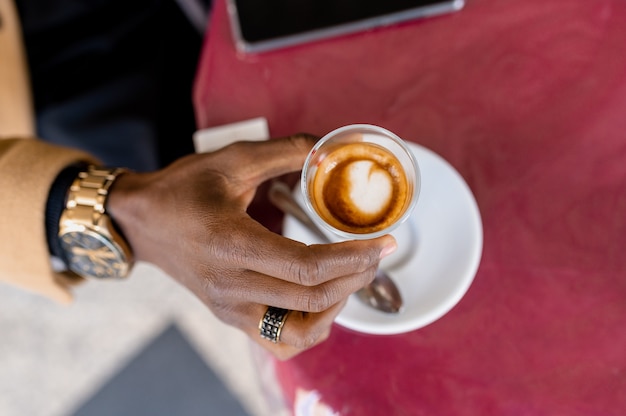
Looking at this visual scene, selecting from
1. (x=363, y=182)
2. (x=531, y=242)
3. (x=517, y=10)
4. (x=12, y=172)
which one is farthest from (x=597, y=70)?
(x=12, y=172)

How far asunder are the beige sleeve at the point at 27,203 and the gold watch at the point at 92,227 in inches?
1.2

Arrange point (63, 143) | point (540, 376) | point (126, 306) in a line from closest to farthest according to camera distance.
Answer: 1. point (540, 376)
2. point (63, 143)
3. point (126, 306)

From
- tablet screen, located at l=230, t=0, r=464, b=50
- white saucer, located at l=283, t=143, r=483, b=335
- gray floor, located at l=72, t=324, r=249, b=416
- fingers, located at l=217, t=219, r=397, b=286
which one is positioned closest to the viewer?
fingers, located at l=217, t=219, r=397, b=286

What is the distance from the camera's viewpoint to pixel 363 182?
0.69m

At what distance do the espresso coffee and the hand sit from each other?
75 mm

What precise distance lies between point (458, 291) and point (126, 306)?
1.20 meters

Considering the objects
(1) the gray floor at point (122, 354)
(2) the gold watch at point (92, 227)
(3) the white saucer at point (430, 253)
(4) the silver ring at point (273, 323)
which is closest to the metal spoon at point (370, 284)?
(3) the white saucer at point (430, 253)

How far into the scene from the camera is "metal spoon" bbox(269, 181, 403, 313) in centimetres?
65

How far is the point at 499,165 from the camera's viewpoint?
0.72 meters

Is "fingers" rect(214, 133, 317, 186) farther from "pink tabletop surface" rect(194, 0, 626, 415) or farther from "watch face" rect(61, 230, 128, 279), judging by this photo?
"watch face" rect(61, 230, 128, 279)

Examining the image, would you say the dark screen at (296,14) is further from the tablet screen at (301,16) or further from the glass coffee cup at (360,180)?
the glass coffee cup at (360,180)

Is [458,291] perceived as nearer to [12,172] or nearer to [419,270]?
[419,270]

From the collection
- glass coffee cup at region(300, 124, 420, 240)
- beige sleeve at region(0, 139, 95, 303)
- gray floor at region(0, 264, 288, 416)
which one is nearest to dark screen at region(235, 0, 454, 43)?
glass coffee cup at region(300, 124, 420, 240)

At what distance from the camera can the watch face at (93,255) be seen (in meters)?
0.71
